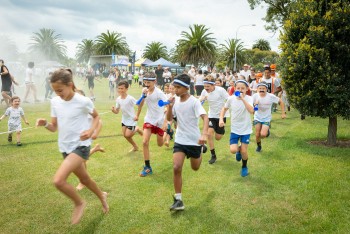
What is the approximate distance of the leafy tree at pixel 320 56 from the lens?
763 centimetres

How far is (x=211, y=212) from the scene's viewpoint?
4660 millimetres

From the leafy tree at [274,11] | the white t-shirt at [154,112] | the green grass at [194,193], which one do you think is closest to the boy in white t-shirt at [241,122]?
the green grass at [194,193]

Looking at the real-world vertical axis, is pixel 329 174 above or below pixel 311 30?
below

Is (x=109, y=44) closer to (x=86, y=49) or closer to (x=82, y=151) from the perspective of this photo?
(x=86, y=49)

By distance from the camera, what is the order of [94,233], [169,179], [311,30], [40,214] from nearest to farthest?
[94,233] → [40,214] → [169,179] → [311,30]

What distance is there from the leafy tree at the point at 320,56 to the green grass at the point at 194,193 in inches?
53.0

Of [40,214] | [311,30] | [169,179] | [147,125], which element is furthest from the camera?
[311,30]

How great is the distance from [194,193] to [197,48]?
5226cm

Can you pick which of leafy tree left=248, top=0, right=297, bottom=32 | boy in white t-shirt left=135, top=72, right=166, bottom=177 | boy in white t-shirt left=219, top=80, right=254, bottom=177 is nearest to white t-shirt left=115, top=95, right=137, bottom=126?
boy in white t-shirt left=135, top=72, right=166, bottom=177

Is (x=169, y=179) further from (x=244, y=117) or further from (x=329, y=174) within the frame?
(x=329, y=174)

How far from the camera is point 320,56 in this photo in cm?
773

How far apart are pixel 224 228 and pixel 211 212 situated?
504mm

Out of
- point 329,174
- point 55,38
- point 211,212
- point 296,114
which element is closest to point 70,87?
point 211,212

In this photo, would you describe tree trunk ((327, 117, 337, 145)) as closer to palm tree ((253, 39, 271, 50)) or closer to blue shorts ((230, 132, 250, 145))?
blue shorts ((230, 132, 250, 145))
